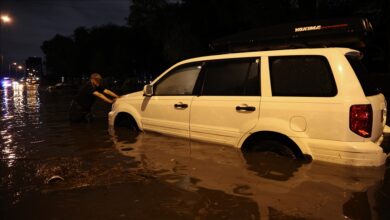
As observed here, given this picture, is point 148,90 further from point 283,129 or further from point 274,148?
point 283,129

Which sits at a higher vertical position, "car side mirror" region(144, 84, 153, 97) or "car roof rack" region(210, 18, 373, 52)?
"car roof rack" region(210, 18, 373, 52)

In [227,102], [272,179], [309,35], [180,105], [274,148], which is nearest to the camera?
[272,179]

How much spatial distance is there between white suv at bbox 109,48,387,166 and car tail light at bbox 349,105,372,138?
1cm

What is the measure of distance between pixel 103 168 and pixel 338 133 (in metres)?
3.23

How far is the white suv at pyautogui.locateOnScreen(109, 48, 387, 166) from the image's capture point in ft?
14.1

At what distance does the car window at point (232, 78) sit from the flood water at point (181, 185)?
89cm

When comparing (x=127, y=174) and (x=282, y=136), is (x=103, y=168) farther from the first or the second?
(x=282, y=136)

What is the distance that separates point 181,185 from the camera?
178 inches

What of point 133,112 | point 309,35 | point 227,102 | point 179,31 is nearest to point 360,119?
point 309,35

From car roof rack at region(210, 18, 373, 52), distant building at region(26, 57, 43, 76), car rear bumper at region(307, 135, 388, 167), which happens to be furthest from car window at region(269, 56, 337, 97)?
distant building at region(26, 57, 43, 76)

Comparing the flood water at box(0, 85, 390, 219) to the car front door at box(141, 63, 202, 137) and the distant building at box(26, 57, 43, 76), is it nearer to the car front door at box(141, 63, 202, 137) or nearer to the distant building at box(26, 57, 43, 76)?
the car front door at box(141, 63, 202, 137)

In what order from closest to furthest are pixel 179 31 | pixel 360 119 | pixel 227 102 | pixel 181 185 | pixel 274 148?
pixel 360 119, pixel 181 185, pixel 274 148, pixel 227 102, pixel 179 31

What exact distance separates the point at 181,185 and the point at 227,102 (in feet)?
4.84

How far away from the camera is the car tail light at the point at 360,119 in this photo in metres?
4.25
